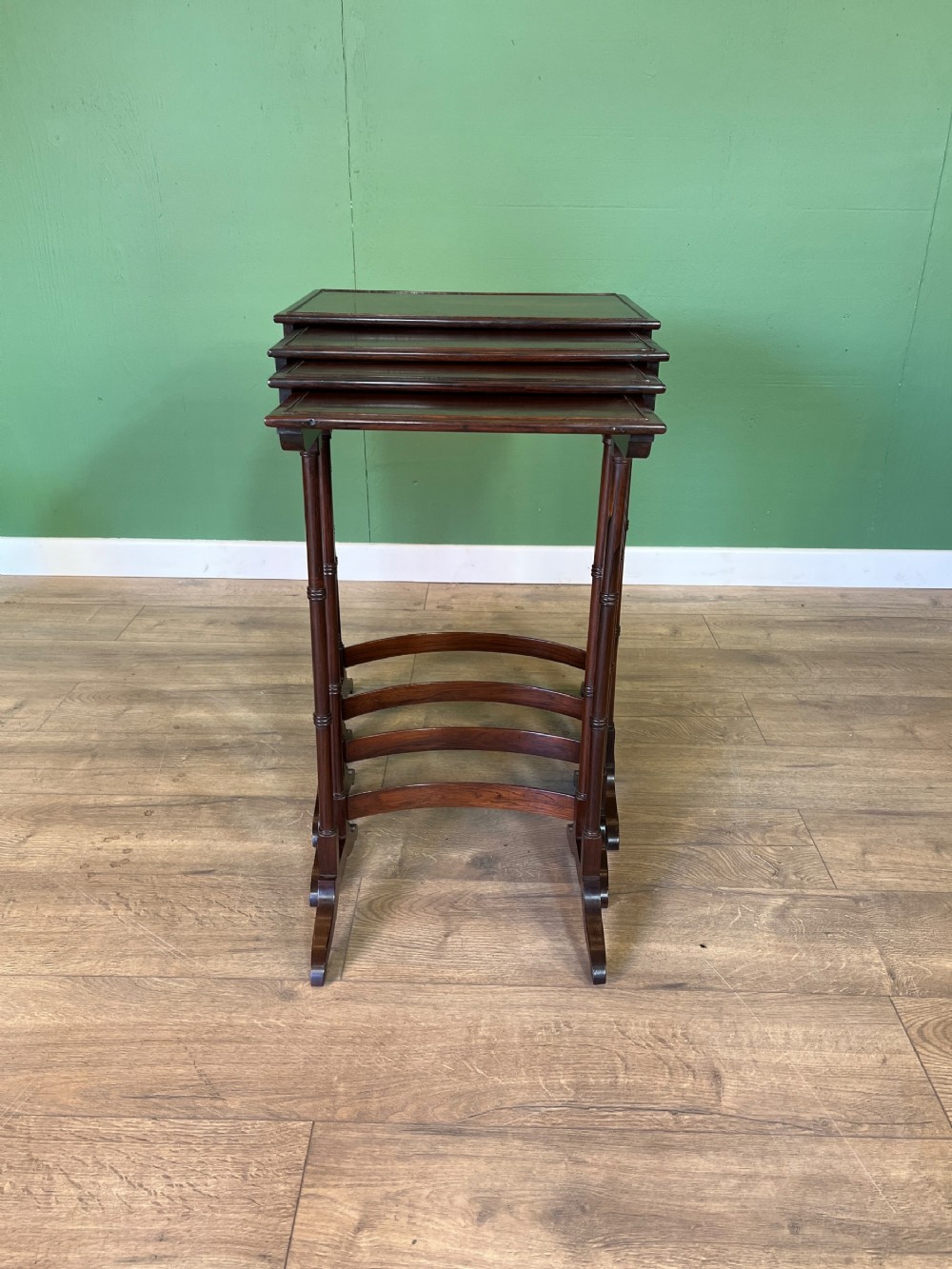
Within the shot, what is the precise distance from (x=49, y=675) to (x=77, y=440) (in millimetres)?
823

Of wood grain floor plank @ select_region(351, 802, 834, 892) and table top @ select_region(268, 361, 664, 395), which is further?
wood grain floor plank @ select_region(351, 802, 834, 892)

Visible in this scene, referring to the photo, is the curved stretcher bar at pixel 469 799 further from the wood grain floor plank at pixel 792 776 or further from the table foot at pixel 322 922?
the wood grain floor plank at pixel 792 776

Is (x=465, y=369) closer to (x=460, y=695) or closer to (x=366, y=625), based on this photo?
(x=460, y=695)

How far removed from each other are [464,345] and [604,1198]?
46.6 inches

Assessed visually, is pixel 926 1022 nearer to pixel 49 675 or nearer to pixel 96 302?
pixel 49 675

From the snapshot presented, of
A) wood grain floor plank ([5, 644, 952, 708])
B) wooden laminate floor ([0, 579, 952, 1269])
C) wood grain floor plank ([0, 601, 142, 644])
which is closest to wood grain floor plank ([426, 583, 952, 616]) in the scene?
wood grain floor plank ([5, 644, 952, 708])

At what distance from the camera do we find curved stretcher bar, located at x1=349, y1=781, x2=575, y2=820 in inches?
65.1

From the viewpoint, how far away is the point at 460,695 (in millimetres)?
→ 1863

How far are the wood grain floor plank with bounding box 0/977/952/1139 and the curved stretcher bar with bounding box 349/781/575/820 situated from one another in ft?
1.00

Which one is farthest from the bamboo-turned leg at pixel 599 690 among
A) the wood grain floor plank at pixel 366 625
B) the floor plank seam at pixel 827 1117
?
the wood grain floor plank at pixel 366 625

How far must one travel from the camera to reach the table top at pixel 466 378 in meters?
1.29

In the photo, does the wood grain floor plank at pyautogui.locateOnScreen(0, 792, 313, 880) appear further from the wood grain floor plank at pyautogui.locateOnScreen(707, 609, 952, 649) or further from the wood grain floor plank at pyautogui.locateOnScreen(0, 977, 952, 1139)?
the wood grain floor plank at pyautogui.locateOnScreen(707, 609, 952, 649)

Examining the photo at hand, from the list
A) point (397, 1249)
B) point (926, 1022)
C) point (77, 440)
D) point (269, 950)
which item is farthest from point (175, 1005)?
point (77, 440)

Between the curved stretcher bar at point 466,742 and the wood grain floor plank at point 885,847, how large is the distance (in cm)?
56
